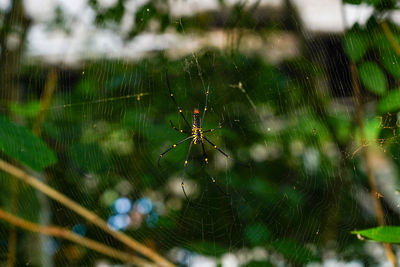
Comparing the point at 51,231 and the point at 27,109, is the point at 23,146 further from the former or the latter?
the point at 27,109

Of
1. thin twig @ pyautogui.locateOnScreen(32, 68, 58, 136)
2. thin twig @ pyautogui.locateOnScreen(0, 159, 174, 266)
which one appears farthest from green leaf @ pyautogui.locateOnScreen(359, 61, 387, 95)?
thin twig @ pyautogui.locateOnScreen(32, 68, 58, 136)

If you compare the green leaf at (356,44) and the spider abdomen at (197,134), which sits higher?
the spider abdomen at (197,134)

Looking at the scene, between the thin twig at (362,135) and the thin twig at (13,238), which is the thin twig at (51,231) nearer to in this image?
the thin twig at (13,238)

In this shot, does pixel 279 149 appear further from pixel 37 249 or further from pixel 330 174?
pixel 37 249

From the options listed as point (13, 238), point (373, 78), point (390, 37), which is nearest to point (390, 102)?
point (373, 78)

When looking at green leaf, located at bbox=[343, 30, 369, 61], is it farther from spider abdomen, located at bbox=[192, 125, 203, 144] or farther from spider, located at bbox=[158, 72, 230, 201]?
spider abdomen, located at bbox=[192, 125, 203, 144]

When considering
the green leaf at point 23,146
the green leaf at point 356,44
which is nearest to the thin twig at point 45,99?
the green leaf at point 23,146

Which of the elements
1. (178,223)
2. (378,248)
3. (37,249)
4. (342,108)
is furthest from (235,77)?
(37,249)
